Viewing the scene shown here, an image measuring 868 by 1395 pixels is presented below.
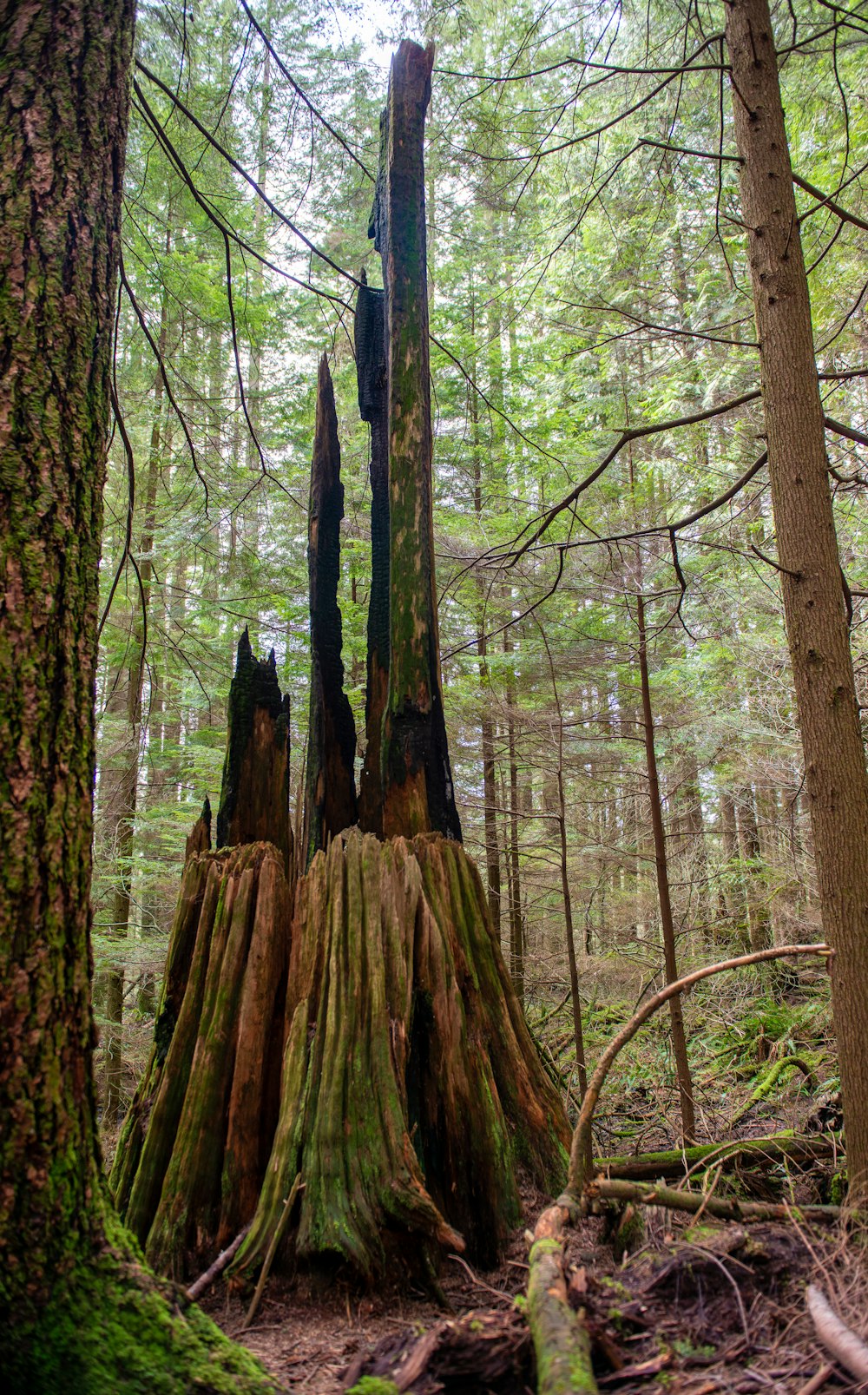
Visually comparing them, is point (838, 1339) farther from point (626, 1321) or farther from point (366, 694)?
point (366, 694)

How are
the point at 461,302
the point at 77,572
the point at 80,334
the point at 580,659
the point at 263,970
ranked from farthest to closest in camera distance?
the point at 461,302, the point at 580,659, the point at 263,970, the point at 80,334, the point at 77,572

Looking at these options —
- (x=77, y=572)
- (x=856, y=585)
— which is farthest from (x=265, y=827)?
(x=856, y=585)

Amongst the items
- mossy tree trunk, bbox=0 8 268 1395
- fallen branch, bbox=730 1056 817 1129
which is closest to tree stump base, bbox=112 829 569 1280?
mossy tree trunk, bbox=0 8 268 1395

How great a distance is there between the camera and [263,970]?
2719mm

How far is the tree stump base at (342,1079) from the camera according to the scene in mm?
2213

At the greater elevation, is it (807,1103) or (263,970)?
(263,970)

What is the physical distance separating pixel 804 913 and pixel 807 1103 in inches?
160

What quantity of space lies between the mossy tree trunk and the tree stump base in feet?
2.62

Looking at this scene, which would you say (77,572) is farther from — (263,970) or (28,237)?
(263,970)

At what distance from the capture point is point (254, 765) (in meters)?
3.60

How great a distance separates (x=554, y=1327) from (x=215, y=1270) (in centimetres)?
122

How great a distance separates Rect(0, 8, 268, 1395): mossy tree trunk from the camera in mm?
1345

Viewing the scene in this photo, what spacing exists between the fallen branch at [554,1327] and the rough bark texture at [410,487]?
1836mm

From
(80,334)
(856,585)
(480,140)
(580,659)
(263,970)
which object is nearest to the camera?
(80,334)
